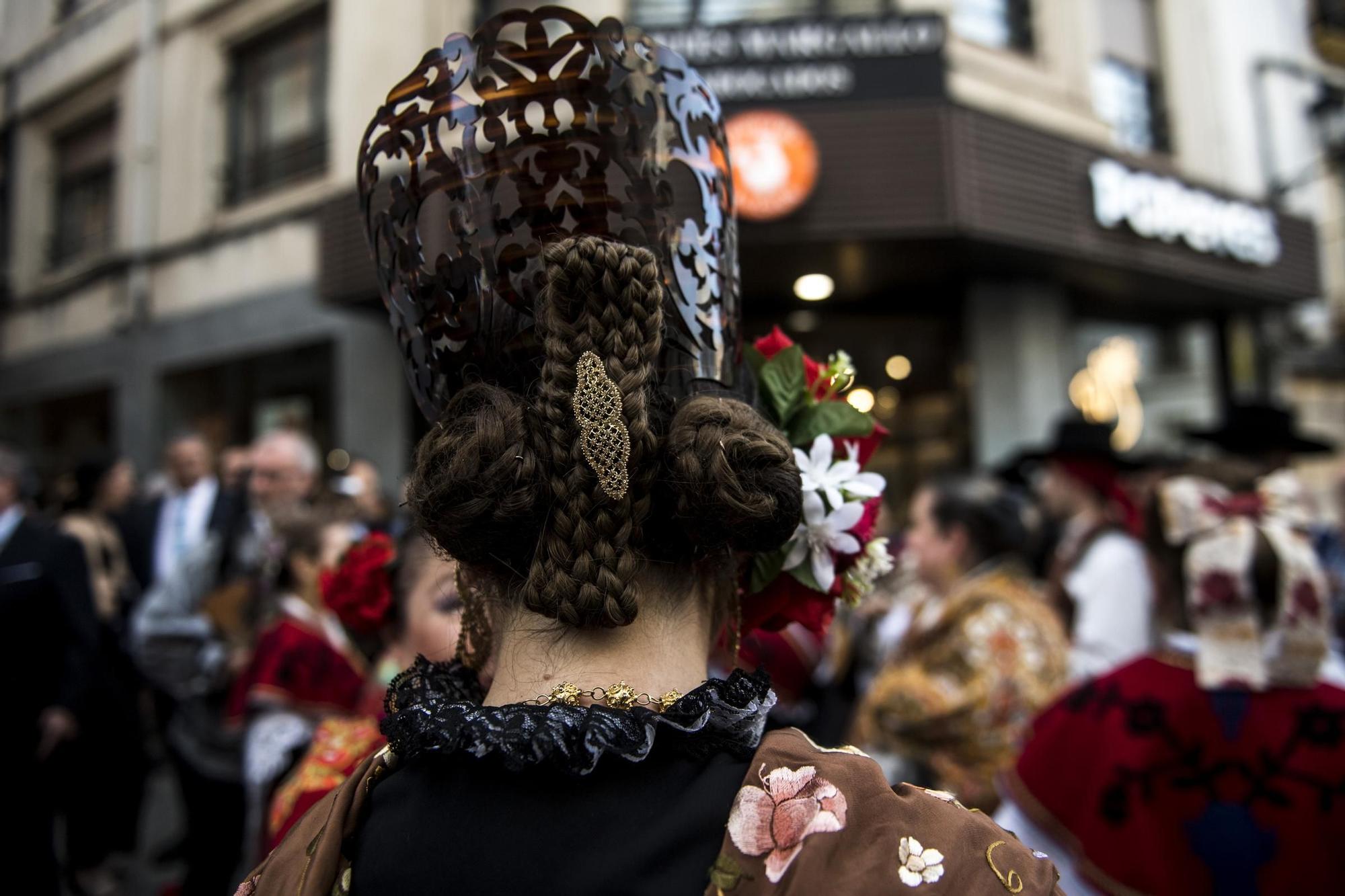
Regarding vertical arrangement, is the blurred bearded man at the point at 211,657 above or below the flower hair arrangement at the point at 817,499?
below

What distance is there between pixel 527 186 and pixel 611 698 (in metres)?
0.66

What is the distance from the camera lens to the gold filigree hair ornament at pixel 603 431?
1062mm

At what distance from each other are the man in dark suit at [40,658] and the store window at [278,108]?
6987 mm

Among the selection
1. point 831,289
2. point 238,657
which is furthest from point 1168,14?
point 238,657

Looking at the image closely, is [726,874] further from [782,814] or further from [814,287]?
[814,287]

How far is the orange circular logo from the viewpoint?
23.6 ft

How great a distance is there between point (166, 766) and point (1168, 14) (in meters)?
12.4

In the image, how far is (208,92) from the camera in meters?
10.8

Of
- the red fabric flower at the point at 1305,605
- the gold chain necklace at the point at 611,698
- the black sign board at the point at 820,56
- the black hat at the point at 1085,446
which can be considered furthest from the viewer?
the black sign board at the point at 820,56

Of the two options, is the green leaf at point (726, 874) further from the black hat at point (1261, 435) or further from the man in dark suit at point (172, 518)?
the man in dark suit at point (172, 518)

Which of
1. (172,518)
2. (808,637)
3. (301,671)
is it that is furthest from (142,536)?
(808,637)

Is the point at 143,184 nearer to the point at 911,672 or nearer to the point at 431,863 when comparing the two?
the point at 911,672

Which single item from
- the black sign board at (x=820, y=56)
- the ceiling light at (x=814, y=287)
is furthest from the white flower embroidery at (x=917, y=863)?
the ceiling light at (x=814, y=287)

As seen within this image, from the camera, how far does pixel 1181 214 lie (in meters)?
8.63
